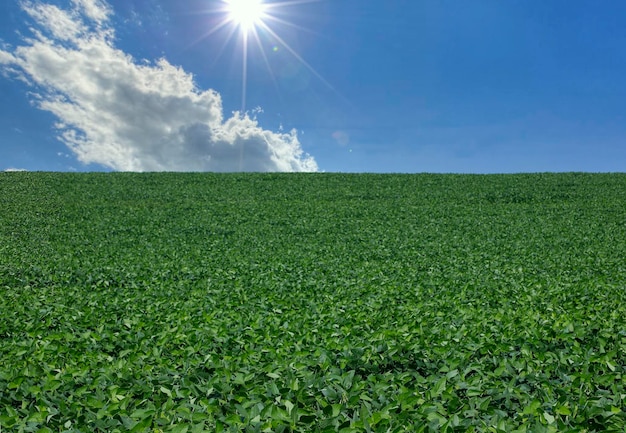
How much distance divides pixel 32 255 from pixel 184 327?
11.3 m

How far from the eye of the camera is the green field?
416cm

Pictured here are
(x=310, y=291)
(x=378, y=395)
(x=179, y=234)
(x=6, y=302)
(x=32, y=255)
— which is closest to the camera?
(x=378, y=395)

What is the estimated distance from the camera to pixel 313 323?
762 cm

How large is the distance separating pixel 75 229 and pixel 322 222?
13220 millimetres

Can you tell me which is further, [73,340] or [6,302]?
[6,302]

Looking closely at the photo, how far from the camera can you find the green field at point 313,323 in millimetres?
4160

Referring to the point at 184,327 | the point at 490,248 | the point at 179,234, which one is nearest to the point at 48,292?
the point at 184,327

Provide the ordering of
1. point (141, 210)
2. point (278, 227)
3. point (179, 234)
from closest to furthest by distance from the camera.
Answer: point (179, 234)
point (278, 227)
point (141, 210)

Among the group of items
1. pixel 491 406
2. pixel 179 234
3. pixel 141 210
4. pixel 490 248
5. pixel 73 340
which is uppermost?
pixel 141 210

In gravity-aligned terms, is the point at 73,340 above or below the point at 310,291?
below

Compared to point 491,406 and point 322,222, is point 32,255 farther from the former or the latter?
point 491,406

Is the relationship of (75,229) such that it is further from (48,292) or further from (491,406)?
(491,406)

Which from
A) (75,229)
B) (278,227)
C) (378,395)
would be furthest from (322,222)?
(378,395)

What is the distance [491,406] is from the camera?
4461 mm
